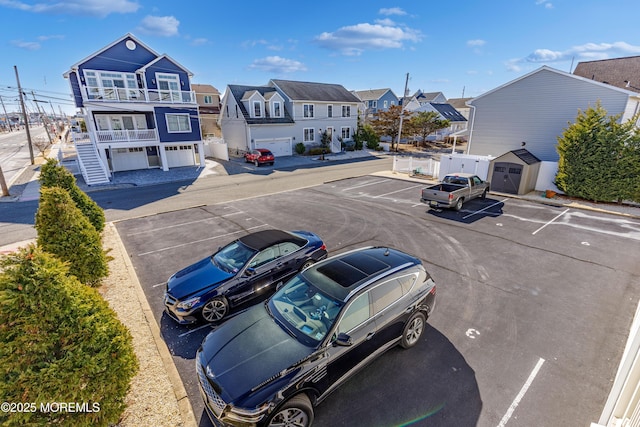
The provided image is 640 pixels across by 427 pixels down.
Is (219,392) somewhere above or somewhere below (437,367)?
above

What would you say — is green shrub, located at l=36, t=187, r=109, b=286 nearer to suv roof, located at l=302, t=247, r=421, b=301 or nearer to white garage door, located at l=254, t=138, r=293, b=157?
suv roof, located at l=302, t=247, r=421, b=301

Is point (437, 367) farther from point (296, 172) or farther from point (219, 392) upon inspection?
point (296, 172)

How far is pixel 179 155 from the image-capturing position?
91.5 ft

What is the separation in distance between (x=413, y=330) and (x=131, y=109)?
2701cm

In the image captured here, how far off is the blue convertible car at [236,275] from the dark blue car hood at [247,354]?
60.5 inches

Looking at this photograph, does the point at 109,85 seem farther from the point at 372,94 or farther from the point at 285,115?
the point at 372,94

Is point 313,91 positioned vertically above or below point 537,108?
above

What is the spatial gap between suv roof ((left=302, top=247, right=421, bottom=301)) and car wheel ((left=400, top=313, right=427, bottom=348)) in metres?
1.04

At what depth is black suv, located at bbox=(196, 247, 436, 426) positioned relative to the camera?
393cm

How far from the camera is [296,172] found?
26.9 meters

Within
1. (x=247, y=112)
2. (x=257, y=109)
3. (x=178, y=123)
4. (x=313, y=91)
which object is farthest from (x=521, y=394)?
(x=313, y=91)

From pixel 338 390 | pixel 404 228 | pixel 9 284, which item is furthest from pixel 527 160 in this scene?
pixel 9 284

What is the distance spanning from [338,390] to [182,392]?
2.65 meters

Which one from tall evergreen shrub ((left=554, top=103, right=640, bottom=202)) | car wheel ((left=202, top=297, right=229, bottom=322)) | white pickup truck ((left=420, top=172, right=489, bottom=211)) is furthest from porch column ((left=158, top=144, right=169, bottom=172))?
tall evergreen shrub ((left=554, top=103, right=640, bottom=202))
